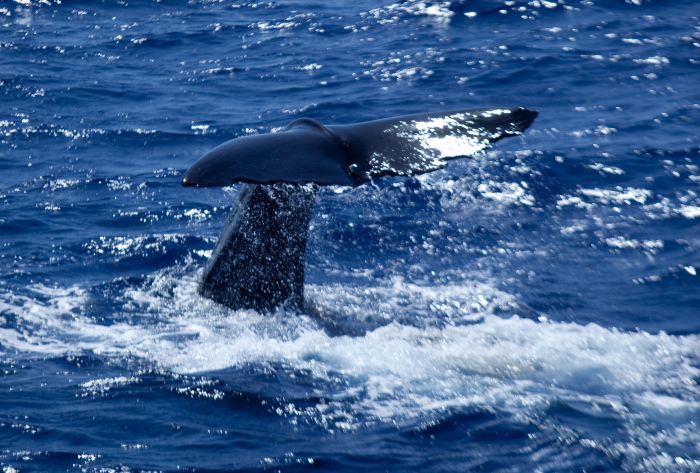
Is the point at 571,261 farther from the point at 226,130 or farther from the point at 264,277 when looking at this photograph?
the point at 226,130

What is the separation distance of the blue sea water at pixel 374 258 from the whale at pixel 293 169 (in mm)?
250

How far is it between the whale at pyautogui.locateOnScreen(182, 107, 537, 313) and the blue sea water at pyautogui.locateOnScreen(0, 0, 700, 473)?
0.82 ft

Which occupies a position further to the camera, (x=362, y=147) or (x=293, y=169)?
(x=362, y=147)

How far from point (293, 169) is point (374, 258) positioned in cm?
354

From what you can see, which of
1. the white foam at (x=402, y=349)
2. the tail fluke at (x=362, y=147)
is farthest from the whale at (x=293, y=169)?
the white foam at (x=402, y=349)

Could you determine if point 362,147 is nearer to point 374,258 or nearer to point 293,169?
point 293,169

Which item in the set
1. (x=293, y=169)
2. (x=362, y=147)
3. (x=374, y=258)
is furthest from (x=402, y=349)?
(x=374, y=258)

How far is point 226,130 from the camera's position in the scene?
13977 millimetres

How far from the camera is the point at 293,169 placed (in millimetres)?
6480

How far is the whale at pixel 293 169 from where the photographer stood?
21.0 feet

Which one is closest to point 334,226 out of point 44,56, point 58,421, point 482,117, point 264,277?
point 264,277

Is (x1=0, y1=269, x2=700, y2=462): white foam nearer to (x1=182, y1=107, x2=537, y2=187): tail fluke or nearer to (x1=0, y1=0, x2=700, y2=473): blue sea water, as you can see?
(x1=0, y1=0, x2=700, y2=473): blue sea water

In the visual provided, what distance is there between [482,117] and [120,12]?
1428 cm

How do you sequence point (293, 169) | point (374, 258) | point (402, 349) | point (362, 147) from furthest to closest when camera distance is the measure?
point (374, 258)
point (402, 349)
point (362, 147)
point (293, 169)
